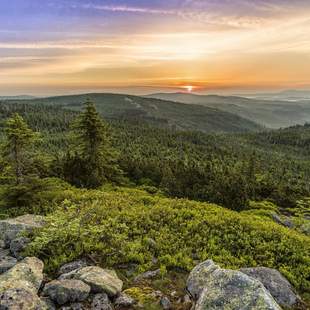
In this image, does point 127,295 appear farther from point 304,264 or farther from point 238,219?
point 238,219

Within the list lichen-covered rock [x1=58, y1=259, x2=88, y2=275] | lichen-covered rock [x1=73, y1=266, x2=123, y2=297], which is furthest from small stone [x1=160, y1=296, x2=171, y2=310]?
lichen-covered rock [x1=58, y1=259, x2=88, y2=275]

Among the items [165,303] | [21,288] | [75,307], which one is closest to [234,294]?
[165,303]

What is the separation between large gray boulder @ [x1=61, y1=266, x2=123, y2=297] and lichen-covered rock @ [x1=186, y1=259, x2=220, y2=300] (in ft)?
6.78

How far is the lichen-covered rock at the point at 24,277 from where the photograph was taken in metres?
7.83

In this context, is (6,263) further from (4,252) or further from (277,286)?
(277,286)

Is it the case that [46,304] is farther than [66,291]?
No

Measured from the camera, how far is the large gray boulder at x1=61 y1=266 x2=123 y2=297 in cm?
895

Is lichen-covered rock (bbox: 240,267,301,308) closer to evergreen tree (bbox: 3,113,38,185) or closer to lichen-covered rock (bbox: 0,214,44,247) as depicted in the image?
lichen-covered rock (bbox: 0,214,44,247)

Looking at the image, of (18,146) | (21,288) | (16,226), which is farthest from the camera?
(18,146)

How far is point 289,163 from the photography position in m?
152

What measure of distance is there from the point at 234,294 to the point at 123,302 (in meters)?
3.05

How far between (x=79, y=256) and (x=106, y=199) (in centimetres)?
861

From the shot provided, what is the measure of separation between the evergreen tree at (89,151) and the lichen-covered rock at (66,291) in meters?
21.8

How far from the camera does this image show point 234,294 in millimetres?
7668
